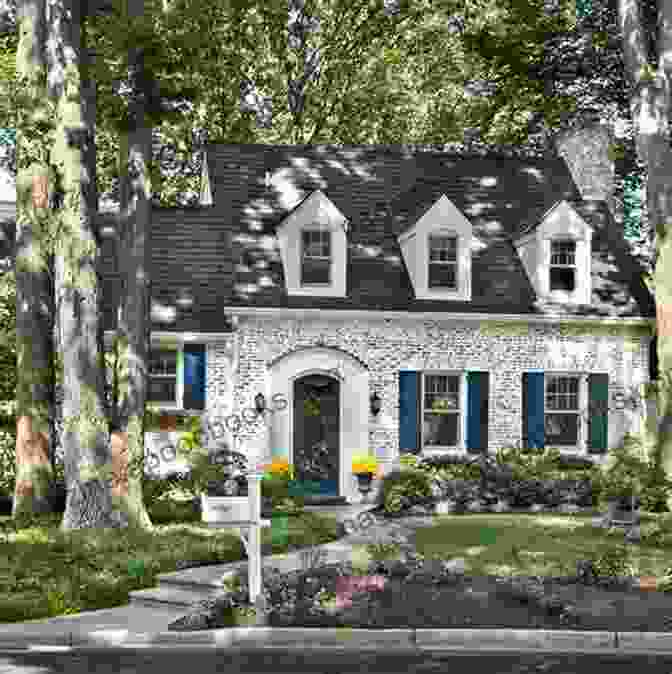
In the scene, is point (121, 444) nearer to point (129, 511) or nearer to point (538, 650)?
point (129, 511)

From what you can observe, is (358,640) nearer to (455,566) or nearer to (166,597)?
(166,597)

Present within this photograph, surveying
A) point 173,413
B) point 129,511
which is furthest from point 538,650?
point 173,413

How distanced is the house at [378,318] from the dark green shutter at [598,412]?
37 mm

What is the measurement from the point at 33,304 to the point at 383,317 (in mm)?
7952

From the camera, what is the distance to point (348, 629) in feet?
40.1

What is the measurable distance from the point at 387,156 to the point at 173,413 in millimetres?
8653

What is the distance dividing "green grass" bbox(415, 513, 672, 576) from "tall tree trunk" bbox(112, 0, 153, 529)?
16.2 ft

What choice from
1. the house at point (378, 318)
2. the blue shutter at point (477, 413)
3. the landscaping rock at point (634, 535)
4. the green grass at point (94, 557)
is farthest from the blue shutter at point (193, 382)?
the landscaping rock at point (634, 535)

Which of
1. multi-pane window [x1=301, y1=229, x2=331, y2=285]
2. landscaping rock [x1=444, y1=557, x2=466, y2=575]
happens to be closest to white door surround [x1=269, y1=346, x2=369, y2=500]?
multi-pane window [x1=301, y1=229, x2=331, y2=285]

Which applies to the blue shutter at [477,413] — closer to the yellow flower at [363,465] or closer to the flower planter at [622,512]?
the yellow flower at [363,465]

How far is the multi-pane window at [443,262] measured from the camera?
2795cm

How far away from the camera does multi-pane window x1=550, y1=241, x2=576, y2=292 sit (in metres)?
28.5

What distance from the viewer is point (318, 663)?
11.2m

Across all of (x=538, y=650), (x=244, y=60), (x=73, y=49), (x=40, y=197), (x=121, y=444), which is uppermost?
(x=244, y=60)
